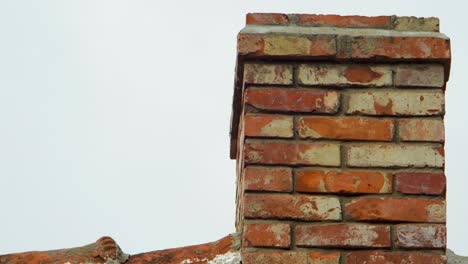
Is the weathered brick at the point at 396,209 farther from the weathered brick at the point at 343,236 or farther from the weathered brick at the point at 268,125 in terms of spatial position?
the weathered brick at the point at 268,125

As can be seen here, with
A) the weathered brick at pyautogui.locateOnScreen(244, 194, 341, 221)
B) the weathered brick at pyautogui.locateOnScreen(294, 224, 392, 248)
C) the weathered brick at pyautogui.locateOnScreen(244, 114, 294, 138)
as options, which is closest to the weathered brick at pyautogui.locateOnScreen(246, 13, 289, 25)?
the weathered brick at pyautogui.locateOnScreen(244, 114, 294, 138)

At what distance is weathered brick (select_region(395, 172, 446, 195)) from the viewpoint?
3129 mm

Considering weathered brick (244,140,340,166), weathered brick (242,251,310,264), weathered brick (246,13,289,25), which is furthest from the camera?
weathered brick (246,13,289,25)

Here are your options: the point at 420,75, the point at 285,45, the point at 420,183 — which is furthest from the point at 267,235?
the point at 420,75

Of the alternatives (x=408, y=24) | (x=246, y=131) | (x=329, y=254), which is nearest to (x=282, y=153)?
(x=246, y=131)

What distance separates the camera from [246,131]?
3.16 meters

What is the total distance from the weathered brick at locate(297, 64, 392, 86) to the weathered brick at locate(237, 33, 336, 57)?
0.05m

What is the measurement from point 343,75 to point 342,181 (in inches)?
14.2

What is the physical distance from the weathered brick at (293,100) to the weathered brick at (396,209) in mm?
323

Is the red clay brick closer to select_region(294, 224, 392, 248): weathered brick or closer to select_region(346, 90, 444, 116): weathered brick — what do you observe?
select_region(346, 90, 444, 116): weathered brick

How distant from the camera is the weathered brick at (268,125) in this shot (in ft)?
10.4

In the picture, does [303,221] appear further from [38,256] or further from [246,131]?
[38,256]

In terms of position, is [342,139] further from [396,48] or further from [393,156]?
[396,48]

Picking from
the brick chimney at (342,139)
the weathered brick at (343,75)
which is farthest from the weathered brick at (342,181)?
the weathered brick at (343,75)
